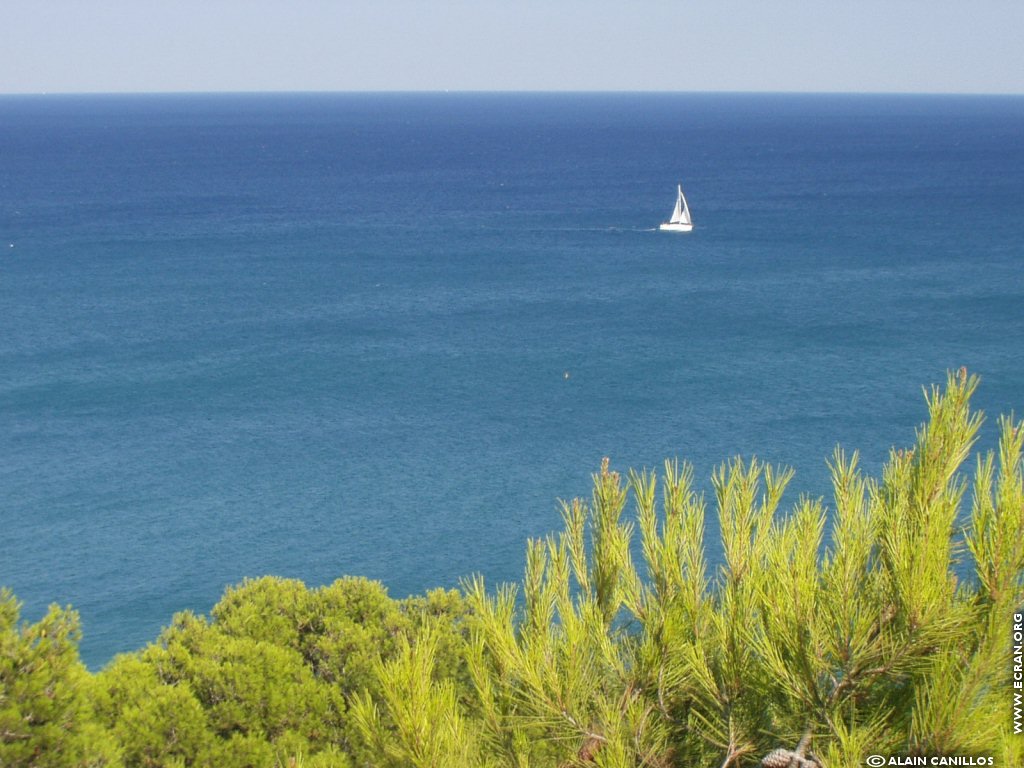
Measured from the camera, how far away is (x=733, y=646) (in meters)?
6.21

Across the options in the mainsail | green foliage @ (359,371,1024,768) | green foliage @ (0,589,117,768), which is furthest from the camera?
the mainsail

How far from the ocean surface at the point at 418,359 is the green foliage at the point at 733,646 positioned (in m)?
17.4

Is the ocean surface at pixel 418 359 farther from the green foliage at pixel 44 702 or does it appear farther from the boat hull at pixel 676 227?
the green foliage at pixel 44 702

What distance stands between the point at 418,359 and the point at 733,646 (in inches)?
1357

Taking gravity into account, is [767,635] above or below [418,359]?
above

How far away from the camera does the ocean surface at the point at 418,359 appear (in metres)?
26.8

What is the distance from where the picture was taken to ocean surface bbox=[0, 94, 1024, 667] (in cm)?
2678

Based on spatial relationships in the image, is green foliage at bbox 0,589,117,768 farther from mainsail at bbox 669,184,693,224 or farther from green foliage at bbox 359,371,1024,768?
mainsail at bbox 669,184,693,224

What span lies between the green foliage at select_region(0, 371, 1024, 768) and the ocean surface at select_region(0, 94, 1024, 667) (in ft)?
57.2

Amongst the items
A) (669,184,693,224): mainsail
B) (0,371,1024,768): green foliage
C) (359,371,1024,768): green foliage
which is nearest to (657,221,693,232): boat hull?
(669,184,693,224): mainsail

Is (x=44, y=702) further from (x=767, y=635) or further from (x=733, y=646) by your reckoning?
(x=767, y=635)

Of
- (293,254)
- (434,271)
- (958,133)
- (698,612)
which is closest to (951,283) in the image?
(434,271)

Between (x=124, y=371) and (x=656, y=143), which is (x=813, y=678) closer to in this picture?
(x=124, y=371)

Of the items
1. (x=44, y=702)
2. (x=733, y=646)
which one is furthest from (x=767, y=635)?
(x=44, y=702)
